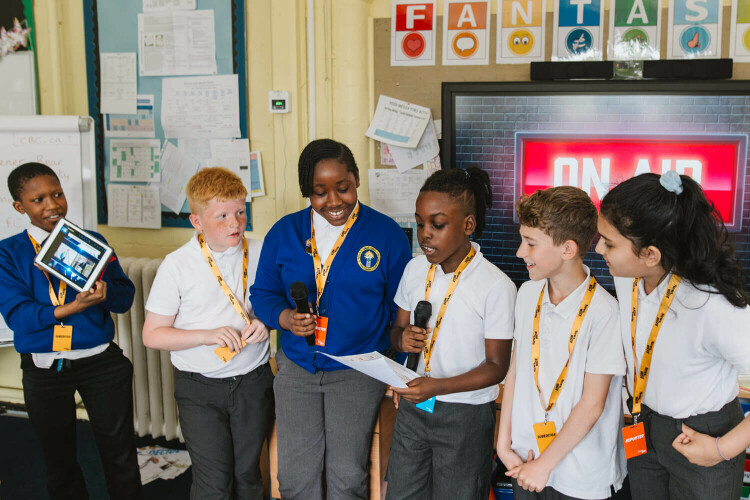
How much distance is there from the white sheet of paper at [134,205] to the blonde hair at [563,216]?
2.31 m

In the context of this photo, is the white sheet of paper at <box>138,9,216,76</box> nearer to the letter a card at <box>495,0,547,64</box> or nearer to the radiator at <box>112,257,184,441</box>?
the radiator at <box>112,257,184,441</box>

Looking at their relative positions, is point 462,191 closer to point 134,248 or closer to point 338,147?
point 338,147

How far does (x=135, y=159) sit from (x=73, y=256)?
1248 mm

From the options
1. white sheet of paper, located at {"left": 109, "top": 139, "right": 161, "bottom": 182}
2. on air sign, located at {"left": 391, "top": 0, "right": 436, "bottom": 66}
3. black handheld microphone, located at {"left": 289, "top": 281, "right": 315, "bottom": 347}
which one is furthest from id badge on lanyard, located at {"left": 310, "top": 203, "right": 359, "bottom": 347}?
white sheet of paper, located at {"left": 109, "top": 139, "right": 161, "bottom": 182}

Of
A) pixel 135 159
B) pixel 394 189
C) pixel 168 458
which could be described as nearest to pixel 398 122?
pixel 394 189

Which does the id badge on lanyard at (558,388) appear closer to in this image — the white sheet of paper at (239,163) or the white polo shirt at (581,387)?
the white polo shirt at (581,387)

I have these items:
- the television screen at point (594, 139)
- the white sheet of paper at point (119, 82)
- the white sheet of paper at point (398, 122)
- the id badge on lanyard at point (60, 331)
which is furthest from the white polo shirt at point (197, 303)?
the white sheet of paper at point (119, 82)

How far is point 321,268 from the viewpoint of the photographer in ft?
6.63

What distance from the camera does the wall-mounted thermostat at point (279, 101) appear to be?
2.97 metres

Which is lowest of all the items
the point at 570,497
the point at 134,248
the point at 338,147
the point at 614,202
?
the point at 570,497

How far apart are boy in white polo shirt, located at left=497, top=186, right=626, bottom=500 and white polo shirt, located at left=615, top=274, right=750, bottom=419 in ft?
0.35

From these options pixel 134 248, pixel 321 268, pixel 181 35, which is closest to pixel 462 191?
pixel 321 268

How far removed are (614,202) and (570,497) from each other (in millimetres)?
801

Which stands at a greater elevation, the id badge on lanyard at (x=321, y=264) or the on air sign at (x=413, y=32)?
the on air sign at (x=413, y=32)
